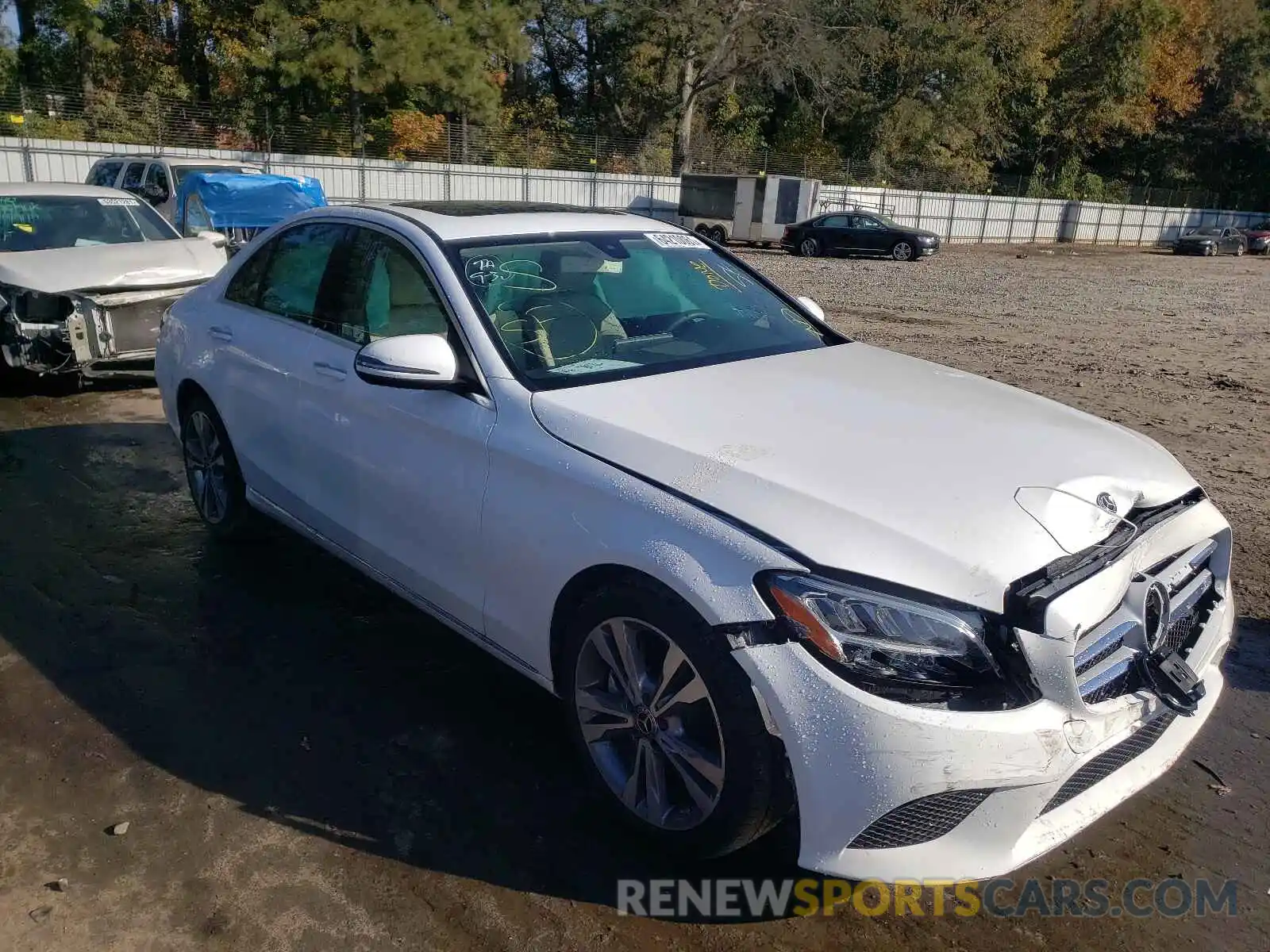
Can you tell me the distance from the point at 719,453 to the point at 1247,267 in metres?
36.6

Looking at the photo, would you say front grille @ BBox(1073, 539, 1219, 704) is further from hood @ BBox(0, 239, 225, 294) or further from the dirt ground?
hood @ BBox(0, 239, 225, 294)

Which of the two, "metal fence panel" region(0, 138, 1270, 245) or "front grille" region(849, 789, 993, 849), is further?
"metal fence panel" region(0, 138, 1270, 245)

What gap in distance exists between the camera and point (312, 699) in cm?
370

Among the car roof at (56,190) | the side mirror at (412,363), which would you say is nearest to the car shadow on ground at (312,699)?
the side mirror at (412,363)

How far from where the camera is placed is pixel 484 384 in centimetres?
319

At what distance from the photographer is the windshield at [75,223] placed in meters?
8.34

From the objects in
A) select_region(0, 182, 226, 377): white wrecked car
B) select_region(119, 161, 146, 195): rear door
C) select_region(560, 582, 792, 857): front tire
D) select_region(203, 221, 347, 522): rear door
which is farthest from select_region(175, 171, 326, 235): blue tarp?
select_region(560, 582, 792, 857): front tire

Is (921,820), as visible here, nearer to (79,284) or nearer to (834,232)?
(79,284)

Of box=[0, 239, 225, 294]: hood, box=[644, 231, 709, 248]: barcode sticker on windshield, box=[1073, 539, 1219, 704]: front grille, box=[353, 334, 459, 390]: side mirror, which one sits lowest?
box=[0, 239, 225, 294]: hood

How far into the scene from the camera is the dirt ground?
8.65ft

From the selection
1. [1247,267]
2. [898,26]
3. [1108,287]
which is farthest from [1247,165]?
[1108,287]

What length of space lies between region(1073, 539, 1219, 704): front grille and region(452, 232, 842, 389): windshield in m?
1.54

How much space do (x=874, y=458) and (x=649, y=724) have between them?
937 millimetres

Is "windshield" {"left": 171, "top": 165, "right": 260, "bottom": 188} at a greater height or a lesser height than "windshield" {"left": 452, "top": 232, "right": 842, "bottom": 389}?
lesser
